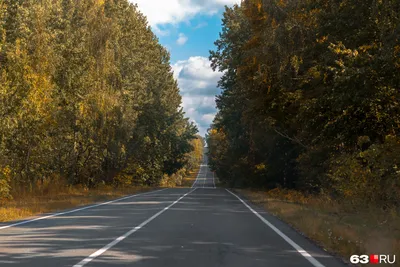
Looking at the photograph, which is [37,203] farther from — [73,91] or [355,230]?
[355,230]

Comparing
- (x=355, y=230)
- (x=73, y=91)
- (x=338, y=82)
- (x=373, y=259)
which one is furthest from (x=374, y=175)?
(x=73, y=91)

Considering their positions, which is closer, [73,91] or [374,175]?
[374,175]

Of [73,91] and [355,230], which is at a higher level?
[73,91]

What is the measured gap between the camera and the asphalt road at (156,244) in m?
8.59

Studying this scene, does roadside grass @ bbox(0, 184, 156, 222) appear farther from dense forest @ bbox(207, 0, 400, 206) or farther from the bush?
the bush

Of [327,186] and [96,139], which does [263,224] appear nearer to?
[327,186]

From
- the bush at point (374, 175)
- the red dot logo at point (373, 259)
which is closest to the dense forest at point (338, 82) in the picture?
the bush at point (374, 175)

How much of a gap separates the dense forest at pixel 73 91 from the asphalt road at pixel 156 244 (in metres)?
11.1

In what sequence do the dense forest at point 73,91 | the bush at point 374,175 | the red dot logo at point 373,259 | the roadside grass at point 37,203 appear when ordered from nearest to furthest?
the red dot logo at point 373,259, the bush at point 374,175, the roadside grass at point 37,203, the dense forest at point 73,91

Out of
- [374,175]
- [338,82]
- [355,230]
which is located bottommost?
[355,230]

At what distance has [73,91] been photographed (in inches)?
1310

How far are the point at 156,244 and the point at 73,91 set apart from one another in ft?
80.6

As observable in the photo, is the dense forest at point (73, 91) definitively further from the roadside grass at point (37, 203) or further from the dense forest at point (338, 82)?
the dense forest at point (338, 82)

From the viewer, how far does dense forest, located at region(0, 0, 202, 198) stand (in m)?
25.8
